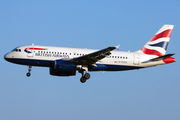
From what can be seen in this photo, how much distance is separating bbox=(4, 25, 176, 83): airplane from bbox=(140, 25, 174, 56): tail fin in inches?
17.0

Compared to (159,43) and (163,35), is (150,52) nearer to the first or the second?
(159,43)

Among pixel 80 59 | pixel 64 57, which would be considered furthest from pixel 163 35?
pixel 64 57

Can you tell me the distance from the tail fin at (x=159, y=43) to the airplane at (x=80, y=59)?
0.43m

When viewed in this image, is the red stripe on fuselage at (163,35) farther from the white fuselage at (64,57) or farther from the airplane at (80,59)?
the white fuselage at (64,57)

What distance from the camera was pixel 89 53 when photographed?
171 ft

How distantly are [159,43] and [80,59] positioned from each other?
1454 centimetres

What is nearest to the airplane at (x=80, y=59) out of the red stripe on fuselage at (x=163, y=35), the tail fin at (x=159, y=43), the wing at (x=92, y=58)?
the wing at (x=92, y=58)

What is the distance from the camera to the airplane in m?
50.0

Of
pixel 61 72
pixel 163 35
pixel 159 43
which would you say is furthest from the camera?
pixel 163 35

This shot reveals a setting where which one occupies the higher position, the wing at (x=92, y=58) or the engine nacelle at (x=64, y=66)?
the wing at (x=92, y=58)

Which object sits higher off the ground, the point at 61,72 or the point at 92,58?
the point at 92,58

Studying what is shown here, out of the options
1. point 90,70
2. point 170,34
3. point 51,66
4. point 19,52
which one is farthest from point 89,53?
point 170,34

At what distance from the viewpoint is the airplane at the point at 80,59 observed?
50.0 m

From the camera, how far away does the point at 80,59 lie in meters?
49.8
